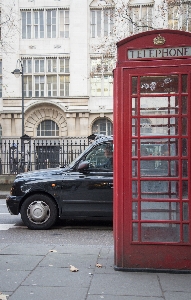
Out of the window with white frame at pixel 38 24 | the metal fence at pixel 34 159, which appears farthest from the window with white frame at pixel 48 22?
the metal fence at pixel 34 159

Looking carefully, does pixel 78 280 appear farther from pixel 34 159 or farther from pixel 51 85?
pixel 51 85

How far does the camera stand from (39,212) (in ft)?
28.3

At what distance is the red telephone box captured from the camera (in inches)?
187

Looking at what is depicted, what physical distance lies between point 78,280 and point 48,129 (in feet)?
95.3

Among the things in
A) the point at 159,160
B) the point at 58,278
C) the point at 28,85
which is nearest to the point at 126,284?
the point at 58,278

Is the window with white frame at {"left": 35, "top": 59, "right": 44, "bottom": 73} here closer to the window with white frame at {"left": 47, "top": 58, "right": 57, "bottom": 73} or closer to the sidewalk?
the window with white frame at {"left": 47, "top": 58, "right": 57, "bottom": 73}

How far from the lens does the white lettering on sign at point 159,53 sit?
4.76 meters

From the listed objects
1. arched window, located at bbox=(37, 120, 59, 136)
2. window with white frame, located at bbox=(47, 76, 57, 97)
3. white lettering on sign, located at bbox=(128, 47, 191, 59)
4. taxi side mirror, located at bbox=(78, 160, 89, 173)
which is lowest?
taxi side mirror, located at bbox=(78, 160, 89, 173)

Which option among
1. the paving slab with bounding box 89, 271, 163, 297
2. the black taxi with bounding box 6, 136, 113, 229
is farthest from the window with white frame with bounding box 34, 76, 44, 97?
the paving slab with bounding box 89, 271, 163, 297

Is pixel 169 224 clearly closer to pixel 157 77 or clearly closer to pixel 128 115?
pixel 128 115

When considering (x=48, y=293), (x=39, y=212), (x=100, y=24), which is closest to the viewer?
(x=48, y=293)

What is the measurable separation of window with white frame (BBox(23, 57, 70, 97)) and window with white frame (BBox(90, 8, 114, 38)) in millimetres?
3069

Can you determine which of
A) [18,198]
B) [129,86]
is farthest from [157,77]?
[18,198]

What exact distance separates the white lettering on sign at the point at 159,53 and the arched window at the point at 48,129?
2862 cm
